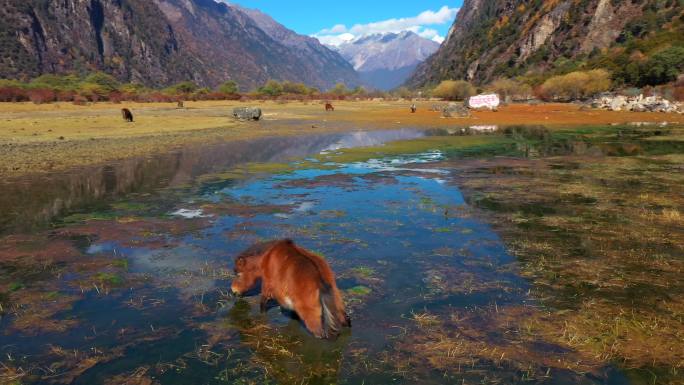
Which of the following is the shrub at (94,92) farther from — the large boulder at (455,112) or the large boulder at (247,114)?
the large boulder at (455,112)

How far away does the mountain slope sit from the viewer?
96125 millimetres

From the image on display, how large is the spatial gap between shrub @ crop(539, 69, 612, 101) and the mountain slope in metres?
4.15

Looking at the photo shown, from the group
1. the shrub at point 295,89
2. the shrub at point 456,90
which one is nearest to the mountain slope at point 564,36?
the shrub at point 456,90

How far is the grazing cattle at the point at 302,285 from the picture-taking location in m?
5.27

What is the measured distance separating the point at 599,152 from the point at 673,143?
6422 millimetres

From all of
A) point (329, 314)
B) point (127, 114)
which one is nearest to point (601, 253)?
point (329, 314)

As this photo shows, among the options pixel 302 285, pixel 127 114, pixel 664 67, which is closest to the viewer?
pixel 302 285

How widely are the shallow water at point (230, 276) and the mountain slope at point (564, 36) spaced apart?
84.5m

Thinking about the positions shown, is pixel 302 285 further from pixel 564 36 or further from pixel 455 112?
pixel 564 36

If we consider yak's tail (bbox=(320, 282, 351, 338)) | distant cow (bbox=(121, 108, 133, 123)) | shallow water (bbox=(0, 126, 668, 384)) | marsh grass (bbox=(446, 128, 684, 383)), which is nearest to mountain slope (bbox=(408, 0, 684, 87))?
marsh grass (bbox=(446, 128, 684, 383))

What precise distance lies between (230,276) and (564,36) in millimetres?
151319

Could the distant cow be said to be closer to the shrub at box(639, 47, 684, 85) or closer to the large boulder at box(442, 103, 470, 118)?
the large boulder at box(442, 103, 470, 118)

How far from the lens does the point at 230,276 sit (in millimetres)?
7773

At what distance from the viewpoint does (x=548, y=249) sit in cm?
890
